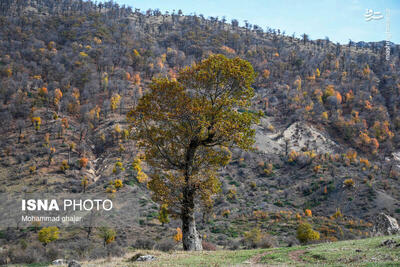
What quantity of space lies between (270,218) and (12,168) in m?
51.2

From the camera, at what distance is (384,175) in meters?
76.6

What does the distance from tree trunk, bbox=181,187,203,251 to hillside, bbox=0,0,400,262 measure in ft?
3.66

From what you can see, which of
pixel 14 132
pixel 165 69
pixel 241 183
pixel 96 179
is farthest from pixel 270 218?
pixel 165 69

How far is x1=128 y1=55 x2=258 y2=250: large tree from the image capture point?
14508 mm

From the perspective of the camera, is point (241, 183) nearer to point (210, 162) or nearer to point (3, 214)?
point (3, 214)

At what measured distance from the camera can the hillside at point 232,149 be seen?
54844 millimetres

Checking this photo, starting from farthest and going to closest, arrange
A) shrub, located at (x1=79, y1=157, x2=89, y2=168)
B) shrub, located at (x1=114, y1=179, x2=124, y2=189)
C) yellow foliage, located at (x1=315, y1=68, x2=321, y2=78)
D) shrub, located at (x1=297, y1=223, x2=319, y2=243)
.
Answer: yellow foliage, located at (x1=315, y1=68, x2=321, y2=78) < shrub, located at (x1=79, y1=157, x2=89, y2=168) < shrub, located at (x1=114, y1=179, x2=124, y2=189) < shrub, located at (x1=297, y1=223, x2=319, y2=243)

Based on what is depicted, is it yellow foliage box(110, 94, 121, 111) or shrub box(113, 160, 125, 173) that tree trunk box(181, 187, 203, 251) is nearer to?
shrub box(113, 160, 125, 173)

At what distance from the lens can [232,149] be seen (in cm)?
8975

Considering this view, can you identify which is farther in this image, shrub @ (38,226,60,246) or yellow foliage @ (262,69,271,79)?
yellow foliage @ (262,69,271,79)

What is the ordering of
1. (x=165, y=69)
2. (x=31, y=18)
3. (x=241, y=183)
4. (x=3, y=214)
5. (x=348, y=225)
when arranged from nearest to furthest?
(x=3, y=214)
(x=348, y=225)
(x=241, y=183)
(x=165, y=69)
(x=31, y=18)

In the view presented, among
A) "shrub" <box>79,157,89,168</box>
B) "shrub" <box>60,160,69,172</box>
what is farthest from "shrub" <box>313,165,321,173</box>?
"shrub" <box>60,160,69,172</box>

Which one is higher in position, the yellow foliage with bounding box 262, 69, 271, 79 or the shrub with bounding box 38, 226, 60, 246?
the yellow foliage with bounding box 262, 69, 271, 79

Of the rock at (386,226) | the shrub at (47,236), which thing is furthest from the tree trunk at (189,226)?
the shrub at (47,236)
